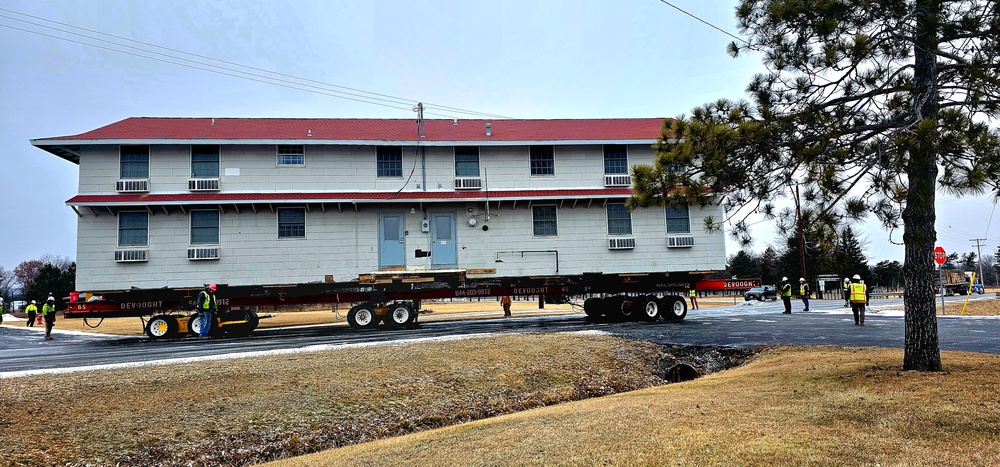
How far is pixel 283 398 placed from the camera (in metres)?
10.5

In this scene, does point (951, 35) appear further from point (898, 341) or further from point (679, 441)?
point (898, 341)

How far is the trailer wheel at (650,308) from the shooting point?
24.0 metres

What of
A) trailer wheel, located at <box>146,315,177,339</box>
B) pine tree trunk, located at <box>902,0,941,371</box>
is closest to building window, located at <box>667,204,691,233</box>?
pine tree trunk, located at <box>902,0,941,371</box>

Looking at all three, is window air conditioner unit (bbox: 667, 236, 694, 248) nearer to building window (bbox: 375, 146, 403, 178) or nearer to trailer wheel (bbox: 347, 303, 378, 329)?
building window (bbox: 375, 146, 403, 178)

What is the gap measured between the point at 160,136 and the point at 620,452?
70.0ft

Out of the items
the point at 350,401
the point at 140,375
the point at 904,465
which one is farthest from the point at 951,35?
the point at 140,375

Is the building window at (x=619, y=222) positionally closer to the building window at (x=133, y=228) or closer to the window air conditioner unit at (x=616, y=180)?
the window air conditioner unit at (x=616, y=180)

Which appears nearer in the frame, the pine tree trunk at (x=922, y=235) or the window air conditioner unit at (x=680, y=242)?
the pine tree trunk at (x=922, y=235)

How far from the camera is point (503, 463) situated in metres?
6.50

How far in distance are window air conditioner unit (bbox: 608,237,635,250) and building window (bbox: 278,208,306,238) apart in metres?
10.8

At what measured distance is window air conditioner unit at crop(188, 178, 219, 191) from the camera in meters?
22.6

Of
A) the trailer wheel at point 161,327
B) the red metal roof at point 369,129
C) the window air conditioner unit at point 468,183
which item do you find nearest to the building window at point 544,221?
the window air conditioner unit at point 468,183

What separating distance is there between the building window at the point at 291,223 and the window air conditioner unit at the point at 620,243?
35.5 ft

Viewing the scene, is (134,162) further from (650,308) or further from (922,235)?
(922,235)
